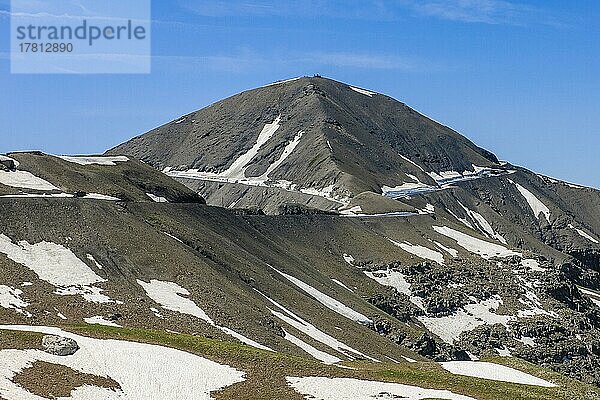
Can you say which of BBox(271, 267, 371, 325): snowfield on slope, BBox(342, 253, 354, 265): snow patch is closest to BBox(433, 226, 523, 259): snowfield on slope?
BBox(342, 253, 354, 265): snow patch

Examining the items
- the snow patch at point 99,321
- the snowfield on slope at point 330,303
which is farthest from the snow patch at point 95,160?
the snow patch at point 99,321

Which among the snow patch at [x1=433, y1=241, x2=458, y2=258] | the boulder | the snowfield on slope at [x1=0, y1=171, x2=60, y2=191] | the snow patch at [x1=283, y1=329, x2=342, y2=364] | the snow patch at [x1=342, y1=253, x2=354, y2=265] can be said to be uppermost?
the boulder

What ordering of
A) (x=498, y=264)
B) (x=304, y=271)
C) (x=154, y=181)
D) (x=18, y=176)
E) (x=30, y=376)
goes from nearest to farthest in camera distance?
(x=30, y=376) < (x=18, y=176) < (x=304, y=271) < (x=154, y=181) < (x=498, y=264)

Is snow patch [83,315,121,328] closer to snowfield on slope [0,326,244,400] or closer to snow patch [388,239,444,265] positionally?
snowfield on slope [0,326,244,400]

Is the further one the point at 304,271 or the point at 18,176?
the point at 304,271

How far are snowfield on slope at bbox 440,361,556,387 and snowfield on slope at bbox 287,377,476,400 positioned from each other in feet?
50.8

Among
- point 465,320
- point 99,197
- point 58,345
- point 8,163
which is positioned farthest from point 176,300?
point 465,320

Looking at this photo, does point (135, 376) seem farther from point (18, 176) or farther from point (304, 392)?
point (18, 176)

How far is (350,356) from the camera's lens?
297 ft

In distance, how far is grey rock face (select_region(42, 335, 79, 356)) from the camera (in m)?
50.3

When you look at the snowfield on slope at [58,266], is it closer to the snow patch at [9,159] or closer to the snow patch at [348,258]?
the snow patch at [9,159]

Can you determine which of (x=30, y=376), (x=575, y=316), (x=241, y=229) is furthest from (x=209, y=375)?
(x=575, y=316)

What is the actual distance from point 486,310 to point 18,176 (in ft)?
286

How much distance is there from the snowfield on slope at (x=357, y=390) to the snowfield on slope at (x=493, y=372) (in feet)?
50.8
